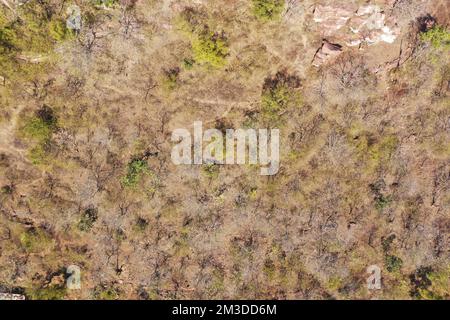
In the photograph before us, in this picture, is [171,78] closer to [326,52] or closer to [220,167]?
[220,167]

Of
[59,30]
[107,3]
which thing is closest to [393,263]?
[107,3]

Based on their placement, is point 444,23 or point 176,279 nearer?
point 444,23

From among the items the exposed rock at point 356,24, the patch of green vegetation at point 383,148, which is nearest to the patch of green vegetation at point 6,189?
the exposed rock at point 356,24

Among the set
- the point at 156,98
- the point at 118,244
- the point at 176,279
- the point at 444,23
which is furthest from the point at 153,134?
the point at 444,23

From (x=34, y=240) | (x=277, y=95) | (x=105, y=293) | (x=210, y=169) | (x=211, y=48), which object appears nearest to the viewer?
(x=211, y=48)

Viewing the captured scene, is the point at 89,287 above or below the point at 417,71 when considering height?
below

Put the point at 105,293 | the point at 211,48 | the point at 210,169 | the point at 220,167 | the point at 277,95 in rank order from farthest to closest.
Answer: the point at 105,293 < the point at 220,167 < the point at 210,169 < the point at 277,95 < the point at 211,48

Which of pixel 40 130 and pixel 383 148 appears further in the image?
pixel 383 148
